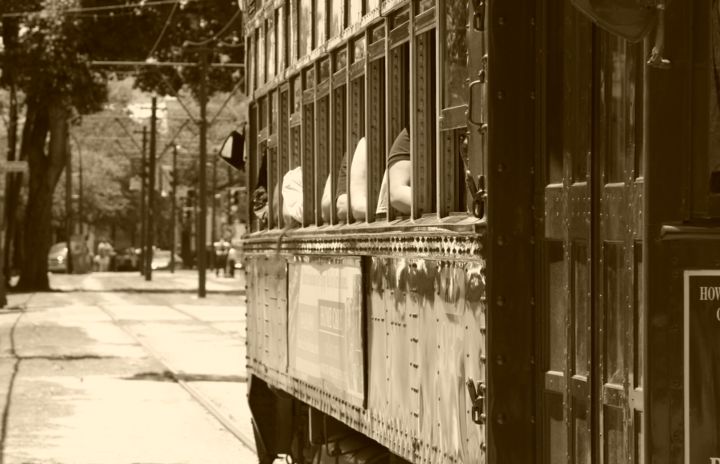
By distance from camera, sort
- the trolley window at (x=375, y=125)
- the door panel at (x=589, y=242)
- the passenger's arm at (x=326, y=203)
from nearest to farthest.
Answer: the door panel at (x=589, y=242), the trolley window at (x=375, y=125), the passenger's arm at (x=326, y=203)

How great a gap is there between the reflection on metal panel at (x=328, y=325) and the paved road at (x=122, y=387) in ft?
13.3

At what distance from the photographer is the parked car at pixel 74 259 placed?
7769 centimetres

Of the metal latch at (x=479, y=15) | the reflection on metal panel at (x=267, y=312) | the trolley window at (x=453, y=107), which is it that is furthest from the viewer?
the reflection on metal panel at (x=267, y=312)

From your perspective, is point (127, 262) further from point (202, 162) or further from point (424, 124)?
point (424, 124)

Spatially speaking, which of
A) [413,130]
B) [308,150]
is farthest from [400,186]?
[308,150]

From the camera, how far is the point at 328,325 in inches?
298

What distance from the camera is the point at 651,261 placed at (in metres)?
4.07

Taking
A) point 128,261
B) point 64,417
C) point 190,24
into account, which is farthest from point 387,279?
point 128,261

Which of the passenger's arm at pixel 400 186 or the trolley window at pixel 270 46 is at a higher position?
the trolley window at pixel 270 46

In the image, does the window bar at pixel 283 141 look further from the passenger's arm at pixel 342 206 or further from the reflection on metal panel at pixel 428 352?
the reflection on metal panel at pixel 428 352

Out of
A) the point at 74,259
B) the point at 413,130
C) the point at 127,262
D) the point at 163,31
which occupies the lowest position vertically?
the point at 127,262

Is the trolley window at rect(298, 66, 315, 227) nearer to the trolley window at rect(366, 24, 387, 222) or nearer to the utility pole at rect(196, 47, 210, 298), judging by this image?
the trolley window at rect(366, 24, 387, 222)

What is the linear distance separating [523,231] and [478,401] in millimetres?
515

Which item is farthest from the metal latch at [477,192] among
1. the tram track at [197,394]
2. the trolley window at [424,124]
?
the tram track at [197,394]
